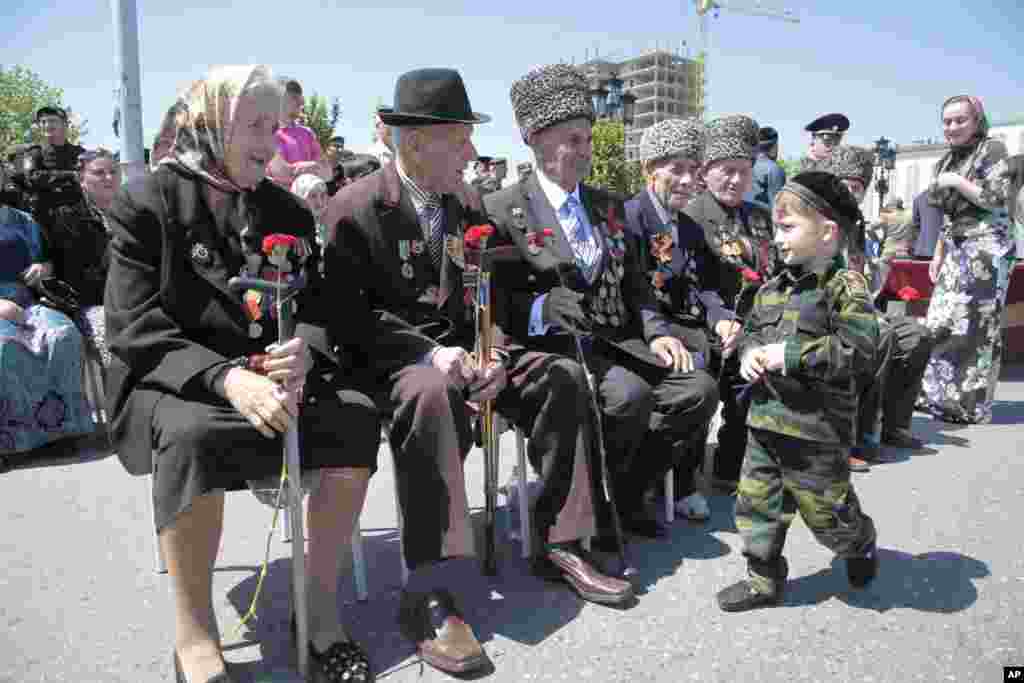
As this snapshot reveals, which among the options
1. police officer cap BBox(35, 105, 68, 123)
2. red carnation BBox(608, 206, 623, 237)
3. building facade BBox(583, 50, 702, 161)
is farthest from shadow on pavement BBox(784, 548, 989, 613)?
building facade BBox(583, 50, 702, 161)

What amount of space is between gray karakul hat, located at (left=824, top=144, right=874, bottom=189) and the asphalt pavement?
2138 millimetres

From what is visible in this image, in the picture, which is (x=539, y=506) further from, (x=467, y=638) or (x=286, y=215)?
(x=286, y=215)

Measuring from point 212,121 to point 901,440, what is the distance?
16.1 ft

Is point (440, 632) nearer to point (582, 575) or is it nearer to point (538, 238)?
point (582, 575)

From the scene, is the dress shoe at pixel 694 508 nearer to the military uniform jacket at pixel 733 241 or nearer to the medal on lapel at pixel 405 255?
the military uniform jacket at pixel 733 241

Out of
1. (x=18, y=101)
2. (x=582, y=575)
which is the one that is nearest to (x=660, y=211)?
Answer: (x=582, y=575)

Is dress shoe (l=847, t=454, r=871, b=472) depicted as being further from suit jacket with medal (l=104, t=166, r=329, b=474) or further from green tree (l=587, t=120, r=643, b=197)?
green tree (l=587, t=120, r=643, b=197)

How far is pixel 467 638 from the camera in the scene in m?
2.60

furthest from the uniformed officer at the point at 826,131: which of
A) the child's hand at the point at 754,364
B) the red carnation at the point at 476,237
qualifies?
the red carnation at the point at 476,237

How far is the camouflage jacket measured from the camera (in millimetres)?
Answer: 2803

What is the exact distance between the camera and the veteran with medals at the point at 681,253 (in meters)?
4.07

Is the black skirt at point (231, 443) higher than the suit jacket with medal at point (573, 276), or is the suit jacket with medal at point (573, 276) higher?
the suit jacket with medal at point (573, 276)

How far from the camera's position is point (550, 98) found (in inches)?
140

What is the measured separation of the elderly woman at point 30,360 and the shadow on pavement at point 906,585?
15.2 ft
